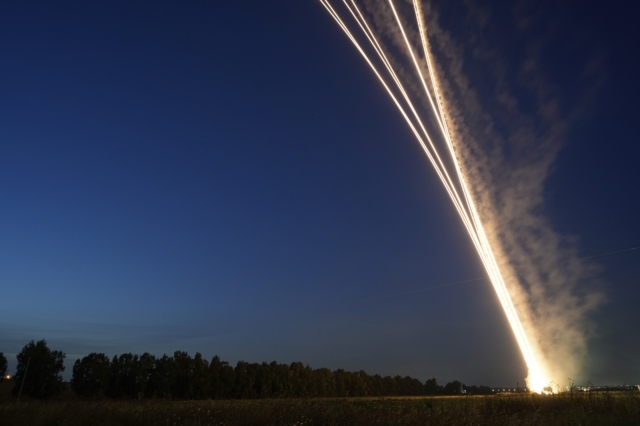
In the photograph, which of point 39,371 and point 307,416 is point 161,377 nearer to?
point 39,371

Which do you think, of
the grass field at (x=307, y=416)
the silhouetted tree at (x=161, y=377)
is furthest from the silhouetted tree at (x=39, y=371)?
the grass field at (x=307, y=416)

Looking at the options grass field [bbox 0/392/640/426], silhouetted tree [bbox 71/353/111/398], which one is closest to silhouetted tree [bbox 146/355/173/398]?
silhouetted tree [bbox 71/353/111/398]

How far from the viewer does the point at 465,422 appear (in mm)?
12367

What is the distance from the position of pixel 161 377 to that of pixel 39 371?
1412 centimetres

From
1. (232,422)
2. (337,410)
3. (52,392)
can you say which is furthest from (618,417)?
(52,392)

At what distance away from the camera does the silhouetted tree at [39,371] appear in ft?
171

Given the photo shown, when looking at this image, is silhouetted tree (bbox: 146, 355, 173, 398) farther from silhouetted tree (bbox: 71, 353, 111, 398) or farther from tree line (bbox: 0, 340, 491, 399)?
silhouetted tree (bbox: 71, 353, 111, 398)

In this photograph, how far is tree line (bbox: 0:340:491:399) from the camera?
176 feet

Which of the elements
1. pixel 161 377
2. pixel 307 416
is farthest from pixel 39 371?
pixel 307 416

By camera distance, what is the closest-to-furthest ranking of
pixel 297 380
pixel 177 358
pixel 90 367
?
pixel 90 367 → pixel 177 358 → pixel 297 380

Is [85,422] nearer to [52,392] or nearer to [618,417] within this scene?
[618,417]

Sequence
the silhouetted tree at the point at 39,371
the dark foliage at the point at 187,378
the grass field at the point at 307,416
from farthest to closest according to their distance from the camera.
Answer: the dark foliage at the point at 187,378 → the silhouetted tree at the point at 39,371 → the grass field at the point at 307,416

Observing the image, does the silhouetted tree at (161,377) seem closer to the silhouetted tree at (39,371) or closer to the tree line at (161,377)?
the tree line at (161,377)

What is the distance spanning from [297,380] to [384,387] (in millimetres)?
28940
